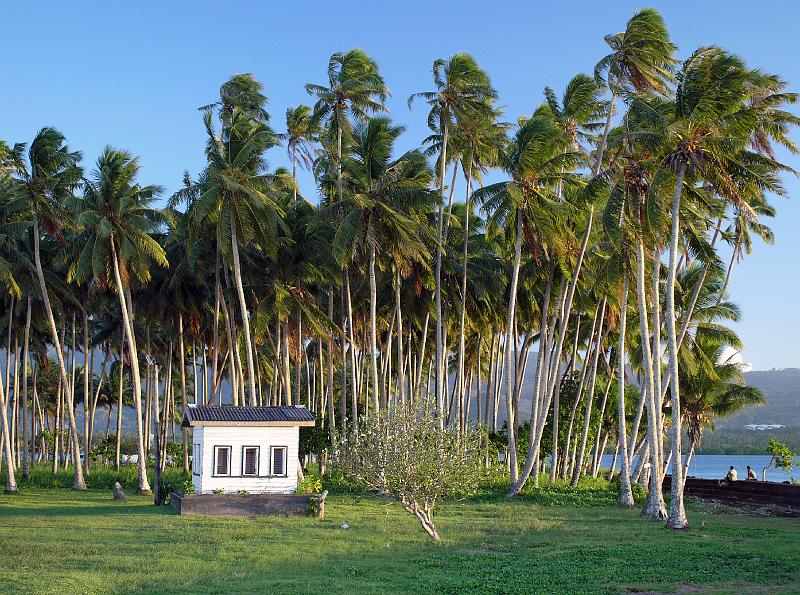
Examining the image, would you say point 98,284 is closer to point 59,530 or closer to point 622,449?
point 59,530

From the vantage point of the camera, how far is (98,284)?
44.9 meters

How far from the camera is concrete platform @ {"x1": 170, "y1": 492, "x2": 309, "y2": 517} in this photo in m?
31.9

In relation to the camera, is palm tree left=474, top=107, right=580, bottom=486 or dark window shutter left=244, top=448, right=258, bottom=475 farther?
palm tree left=474, top=107, right=580, bottom=486

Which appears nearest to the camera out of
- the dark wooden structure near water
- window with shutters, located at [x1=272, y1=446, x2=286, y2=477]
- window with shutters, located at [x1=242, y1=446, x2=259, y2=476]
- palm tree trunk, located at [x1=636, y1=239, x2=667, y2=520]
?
palm tree trunk, located at [x1=636, y1=239, x2=667, y2=520]

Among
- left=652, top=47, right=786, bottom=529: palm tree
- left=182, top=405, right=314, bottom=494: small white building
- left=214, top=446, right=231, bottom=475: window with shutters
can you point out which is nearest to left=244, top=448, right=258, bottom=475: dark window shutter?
left=182, top=405, right=314, bottom=494: small white building

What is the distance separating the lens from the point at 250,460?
3438 centimetres

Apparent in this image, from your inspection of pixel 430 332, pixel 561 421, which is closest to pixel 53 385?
pixel 430 332

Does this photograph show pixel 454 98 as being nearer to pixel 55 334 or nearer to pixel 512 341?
pixel 512 341

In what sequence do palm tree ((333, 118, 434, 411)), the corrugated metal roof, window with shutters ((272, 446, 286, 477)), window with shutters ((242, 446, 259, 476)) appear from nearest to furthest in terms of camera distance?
the corrugated metal roof, window with shutters ((242, 446, 259, 476)), window with shutters ((272, 446, 286, 477)), palm tree ((333, 118, 434, 411))

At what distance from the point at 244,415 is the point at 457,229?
18.2m

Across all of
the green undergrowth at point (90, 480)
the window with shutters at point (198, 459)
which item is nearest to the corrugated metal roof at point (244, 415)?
the window with shutters at point (198, 459)

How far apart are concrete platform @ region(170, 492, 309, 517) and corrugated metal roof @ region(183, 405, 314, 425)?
120 inches

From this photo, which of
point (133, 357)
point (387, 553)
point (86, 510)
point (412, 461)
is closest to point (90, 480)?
point (133, 357)

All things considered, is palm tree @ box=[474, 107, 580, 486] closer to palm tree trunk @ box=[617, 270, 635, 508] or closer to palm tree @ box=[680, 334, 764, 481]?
palm tree trunk @ box=[617, 270, 635, 508]
